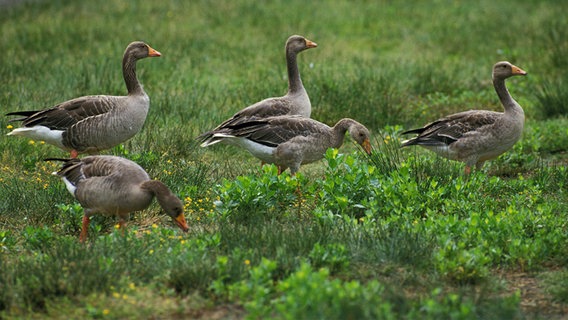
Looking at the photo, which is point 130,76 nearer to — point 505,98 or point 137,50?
point 137,50

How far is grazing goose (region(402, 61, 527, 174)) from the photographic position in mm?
9656

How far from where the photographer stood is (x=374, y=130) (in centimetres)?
1187

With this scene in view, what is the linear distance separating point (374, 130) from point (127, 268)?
6.13 metres

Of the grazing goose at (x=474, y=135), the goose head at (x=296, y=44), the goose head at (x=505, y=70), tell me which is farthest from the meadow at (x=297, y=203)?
the goose head at (x=296, y=44)

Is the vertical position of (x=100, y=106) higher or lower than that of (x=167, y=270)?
higher

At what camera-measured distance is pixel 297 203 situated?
327 inches

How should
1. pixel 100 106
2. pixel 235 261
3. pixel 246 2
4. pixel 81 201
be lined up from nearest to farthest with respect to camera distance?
pixel 235 261 < pixel 81 201 < pixel 100 106 < pixel 246 2

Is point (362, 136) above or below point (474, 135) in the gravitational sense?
above

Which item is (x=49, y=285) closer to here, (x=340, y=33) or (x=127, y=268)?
(x=127, y=268)

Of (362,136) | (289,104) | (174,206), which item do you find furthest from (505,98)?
(174,206)

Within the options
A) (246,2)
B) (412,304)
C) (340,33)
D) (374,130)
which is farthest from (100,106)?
(246,2)

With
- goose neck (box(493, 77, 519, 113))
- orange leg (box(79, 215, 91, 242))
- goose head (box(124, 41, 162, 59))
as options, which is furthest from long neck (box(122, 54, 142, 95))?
goose neck (box(493, 77, 519, 113))

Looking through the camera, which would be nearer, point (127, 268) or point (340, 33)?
point (127, 268)

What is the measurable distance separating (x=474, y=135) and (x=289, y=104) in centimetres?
234
